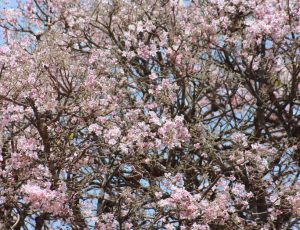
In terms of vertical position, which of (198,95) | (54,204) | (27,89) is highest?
(198,95)

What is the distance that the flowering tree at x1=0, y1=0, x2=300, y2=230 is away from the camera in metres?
6.90

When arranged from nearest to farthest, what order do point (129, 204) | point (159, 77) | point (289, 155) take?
point (129, 204), point (289, 155), point (159, 77)

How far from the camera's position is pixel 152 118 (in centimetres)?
766

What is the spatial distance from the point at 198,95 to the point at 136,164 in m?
1.61

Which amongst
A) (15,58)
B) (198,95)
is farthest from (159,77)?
(15,58)

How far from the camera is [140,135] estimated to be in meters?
7.41

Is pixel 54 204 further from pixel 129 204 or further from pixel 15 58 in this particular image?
pixel 15 58

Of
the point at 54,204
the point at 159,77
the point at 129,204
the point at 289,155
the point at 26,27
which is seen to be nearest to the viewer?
the point at 54,204

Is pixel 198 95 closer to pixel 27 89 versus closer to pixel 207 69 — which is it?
pixel 207 69

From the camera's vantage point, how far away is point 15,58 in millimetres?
8070

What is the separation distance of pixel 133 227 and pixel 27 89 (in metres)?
2.22

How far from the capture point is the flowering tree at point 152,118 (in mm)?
6902

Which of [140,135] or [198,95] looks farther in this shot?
[198,95]

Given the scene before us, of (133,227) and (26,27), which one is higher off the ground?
(26,27)
